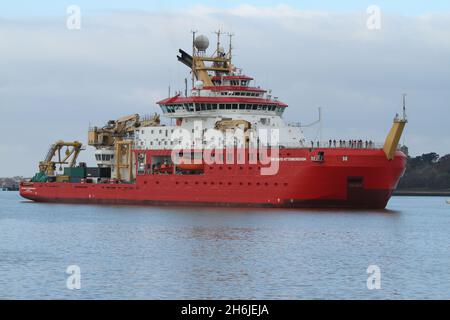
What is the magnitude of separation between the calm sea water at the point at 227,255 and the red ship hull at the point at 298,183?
1394 millimetres

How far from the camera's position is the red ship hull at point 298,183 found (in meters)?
62.3

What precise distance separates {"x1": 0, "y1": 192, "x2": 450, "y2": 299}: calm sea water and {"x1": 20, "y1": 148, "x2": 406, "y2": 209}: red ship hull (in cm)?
139

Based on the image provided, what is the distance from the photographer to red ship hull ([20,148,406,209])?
62.3m

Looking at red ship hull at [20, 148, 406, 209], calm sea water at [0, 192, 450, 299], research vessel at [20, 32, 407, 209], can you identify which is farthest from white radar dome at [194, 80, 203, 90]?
calm sea water at [0, 192, 450, 299]

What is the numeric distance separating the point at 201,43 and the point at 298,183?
745 inches

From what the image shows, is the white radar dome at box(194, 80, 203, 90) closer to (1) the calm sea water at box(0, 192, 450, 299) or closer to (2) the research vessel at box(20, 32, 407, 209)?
(2) the research vessel at box(20, 32, 407, 209)

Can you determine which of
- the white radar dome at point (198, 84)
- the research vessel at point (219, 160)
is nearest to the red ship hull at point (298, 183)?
the research vessel at point (219, 160)

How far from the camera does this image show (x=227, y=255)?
40812mm

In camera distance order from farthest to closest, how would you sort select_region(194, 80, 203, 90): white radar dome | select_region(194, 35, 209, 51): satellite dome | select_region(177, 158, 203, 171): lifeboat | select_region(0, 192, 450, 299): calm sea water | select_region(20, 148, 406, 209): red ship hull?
select_region(194, 35, 209, 51): satellite dome < select_region(194, 80, 203, 90): white radar dome < select_region(177, 158, 203, 171): lifeboat < select_region(20, 148, 406, 209): red ship hull < select_region(0, 192, 450, 299): calm sea water

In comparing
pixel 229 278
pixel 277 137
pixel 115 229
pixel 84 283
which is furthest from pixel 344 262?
pixel 277 137

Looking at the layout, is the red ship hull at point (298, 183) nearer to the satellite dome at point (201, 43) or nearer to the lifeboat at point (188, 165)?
the lifeboat at point (188, 165)

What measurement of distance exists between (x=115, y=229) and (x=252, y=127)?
60.3 ft

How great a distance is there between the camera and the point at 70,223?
5853cm
